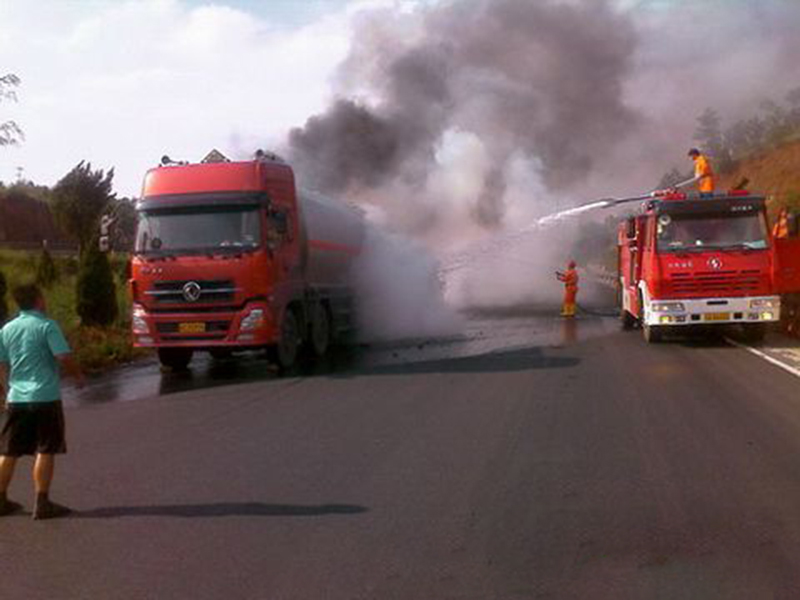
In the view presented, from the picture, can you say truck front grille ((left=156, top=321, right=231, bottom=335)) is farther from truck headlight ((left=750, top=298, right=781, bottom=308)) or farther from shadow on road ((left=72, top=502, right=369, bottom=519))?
truck headlight ((left=750, top=298, right=781, bottom=308))

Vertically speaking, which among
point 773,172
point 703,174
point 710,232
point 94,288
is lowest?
point 94,288

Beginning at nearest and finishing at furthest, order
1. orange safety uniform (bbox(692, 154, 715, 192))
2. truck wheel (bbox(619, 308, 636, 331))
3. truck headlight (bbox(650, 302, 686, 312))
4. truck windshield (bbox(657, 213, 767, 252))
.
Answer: truck headlight (bbox(650, 302, 686, 312)) → truck windshield (bbox(657, 213, 767, 252)) → orange safety uniform (bbox(692, 154, 715, 192)) → truck wheel (bbox(619, 308, 636, 331))

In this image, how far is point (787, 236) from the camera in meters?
17.6

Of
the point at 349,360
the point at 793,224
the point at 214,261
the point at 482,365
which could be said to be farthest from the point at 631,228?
the point at 214,261

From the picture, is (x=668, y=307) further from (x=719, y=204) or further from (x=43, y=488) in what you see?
(x=43, y=488)

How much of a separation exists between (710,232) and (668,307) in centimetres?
157

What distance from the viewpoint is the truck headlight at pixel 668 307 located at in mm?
16641

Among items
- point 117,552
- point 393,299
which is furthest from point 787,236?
point 117,552

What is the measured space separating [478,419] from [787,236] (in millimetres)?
10181

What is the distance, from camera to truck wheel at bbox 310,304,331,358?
1736cm

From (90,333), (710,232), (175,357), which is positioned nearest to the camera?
(175,357)

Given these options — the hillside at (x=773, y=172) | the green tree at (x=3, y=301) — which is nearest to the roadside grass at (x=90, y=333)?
the green tree at (x=3, y=301)

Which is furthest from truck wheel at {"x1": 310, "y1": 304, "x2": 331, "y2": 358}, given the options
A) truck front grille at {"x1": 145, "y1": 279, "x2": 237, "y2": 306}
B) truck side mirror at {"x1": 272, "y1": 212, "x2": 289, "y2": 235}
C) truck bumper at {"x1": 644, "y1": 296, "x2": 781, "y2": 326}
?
truck bumper at {"x1": 644, "y1": 296, "x2": 781, "y2": 326}

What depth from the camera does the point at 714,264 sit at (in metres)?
16.6
